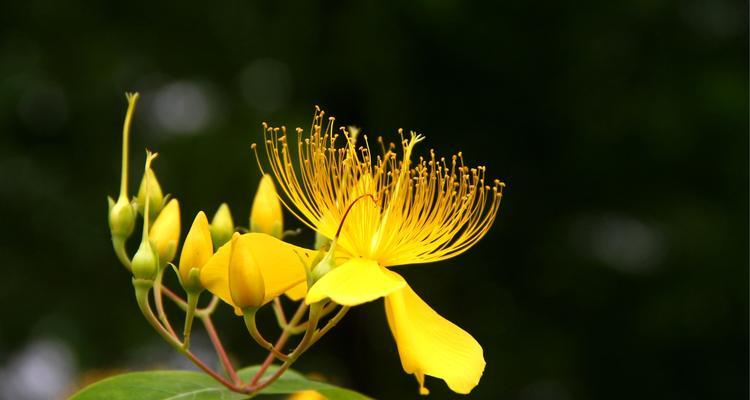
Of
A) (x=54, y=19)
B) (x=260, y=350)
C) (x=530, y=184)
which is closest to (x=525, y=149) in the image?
(x=530, y=184)

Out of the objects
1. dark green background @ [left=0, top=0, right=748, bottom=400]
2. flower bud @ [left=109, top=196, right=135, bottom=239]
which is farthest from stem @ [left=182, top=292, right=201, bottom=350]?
dark green background @ [left=0, top=0, right=748, bottom=400]

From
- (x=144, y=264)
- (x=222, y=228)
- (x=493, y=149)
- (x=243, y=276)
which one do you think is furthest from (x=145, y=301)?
(x=493, y=149)

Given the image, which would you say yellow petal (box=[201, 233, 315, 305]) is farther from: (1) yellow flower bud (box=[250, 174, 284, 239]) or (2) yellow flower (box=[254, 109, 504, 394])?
(1) yellow flower bud (box=[250, 174, 284, 239])

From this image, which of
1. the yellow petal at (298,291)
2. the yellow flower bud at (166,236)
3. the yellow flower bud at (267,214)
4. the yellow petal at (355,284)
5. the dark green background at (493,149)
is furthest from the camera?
the dark green background at (493,149)

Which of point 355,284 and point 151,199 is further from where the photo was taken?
point 151,199

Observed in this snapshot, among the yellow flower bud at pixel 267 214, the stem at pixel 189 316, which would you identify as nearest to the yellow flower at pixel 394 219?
the yellow flower bud at pixel 267 214

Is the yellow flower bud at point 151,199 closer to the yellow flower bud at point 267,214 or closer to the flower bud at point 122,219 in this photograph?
the flower bud at point 122,219

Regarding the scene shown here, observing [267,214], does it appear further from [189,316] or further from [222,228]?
[189,316]
